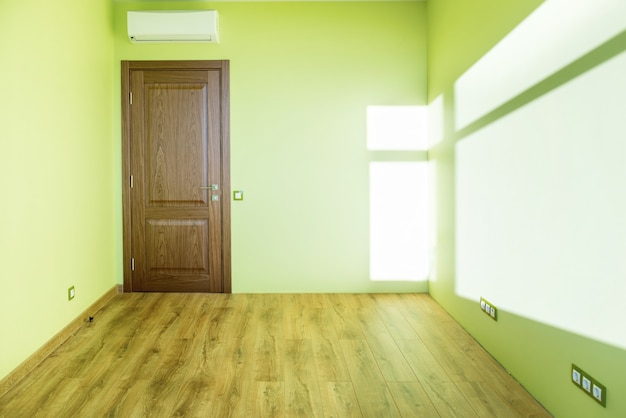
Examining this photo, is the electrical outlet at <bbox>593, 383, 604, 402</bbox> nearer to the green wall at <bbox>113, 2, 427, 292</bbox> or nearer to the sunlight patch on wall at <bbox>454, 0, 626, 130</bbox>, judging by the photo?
the sunlight patch on wall at <bbox>454, 0, 626, 130</bbox>

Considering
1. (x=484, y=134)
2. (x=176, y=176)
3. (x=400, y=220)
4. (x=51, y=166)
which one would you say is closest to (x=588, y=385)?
(x=484, y=134)

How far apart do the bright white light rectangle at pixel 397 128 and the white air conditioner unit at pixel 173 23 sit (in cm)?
157

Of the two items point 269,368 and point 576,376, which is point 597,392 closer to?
point 576,376

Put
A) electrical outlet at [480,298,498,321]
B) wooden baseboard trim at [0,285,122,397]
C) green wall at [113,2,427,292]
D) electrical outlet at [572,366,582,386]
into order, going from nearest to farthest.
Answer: electrical outlet at [572,366,582,386], wooden baseboard trim at [0,285,122,397], electrical outlet at [480,298,498,321], green wall at [113,2,427,292]

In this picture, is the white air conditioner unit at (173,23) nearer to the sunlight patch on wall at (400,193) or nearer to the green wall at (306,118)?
the green wall at (306,118)

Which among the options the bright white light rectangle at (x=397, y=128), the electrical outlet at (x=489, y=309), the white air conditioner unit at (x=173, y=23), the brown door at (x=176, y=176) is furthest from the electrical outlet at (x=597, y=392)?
the white air conditioner unit at (x=173, y=23)

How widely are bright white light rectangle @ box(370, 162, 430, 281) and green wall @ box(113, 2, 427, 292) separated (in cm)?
9

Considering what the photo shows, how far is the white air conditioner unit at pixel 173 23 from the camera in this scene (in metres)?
4.24

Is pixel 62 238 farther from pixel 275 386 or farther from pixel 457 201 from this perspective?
pixel 457 201

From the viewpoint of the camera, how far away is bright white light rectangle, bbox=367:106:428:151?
4496 millimetres

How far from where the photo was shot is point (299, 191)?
14.8ft

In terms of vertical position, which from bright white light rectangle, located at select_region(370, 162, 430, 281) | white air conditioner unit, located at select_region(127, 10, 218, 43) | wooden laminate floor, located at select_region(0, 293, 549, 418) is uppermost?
white air conditioner unit, located at select_region(127, 10, 218, 43)

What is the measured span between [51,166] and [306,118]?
2142mm

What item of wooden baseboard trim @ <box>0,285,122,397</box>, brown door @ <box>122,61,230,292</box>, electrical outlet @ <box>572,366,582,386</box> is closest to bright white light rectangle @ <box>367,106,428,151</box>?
brown door @ <box>122,61,230,292</box>
